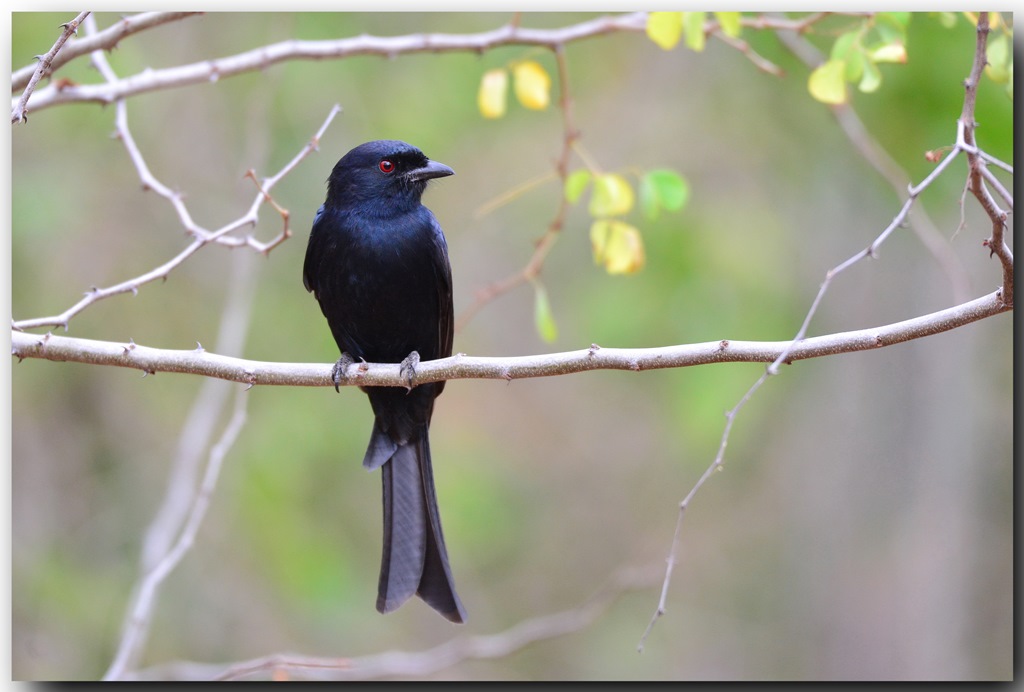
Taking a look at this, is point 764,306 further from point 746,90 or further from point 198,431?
point 198,431

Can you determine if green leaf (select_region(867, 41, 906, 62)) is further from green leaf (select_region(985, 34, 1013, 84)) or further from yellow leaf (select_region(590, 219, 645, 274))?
yellow leaf (select_region(590, 219, 645, 274))

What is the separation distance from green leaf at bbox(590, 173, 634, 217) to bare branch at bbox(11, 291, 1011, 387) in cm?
66

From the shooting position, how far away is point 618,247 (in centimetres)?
261

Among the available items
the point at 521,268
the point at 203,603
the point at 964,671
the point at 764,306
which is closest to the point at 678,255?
the point at 764,306

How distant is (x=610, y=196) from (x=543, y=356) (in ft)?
2.43

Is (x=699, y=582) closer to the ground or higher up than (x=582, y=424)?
closer to the ground

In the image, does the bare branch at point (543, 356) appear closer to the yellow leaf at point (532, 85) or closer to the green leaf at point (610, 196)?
the green leaf at point (610, 196)

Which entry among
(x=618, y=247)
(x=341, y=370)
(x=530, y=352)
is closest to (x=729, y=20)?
(x=618, y=247)

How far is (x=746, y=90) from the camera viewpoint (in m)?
4.41

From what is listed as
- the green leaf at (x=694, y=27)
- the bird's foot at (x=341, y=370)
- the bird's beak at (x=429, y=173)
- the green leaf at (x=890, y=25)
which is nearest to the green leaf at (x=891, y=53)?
the green leaf at (x=890, y=25)

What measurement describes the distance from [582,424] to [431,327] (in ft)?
9.18

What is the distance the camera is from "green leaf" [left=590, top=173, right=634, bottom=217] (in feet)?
8.38

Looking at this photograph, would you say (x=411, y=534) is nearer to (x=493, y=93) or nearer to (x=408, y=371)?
(x=408, y=371)

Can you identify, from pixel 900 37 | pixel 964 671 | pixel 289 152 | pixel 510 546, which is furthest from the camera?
pixel 510 546
